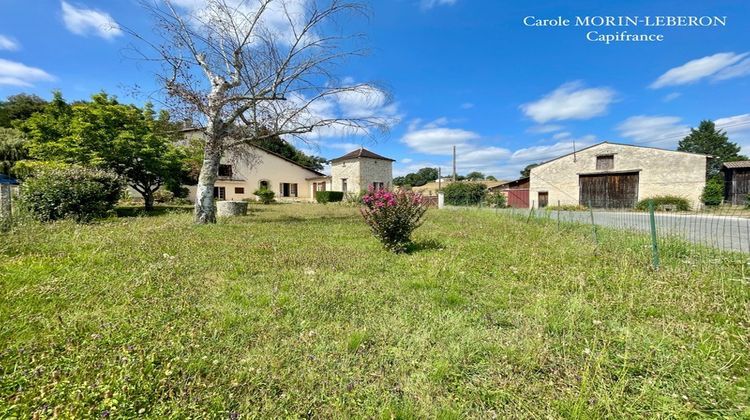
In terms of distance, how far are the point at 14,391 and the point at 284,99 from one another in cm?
979

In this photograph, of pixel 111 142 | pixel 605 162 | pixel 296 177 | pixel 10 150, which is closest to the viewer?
pixel 111 142

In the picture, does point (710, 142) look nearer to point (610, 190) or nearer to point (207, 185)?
point (610, 190)

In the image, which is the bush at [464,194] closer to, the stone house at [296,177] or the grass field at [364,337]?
the stone house at [296,177]

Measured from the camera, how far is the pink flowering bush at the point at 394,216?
225 inches

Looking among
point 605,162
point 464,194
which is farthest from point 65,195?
point 605,162


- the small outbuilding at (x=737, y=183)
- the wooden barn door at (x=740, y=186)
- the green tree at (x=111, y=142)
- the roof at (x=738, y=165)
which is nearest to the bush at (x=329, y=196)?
the green tree at (x=111, y=142)

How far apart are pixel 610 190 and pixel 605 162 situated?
232 cm

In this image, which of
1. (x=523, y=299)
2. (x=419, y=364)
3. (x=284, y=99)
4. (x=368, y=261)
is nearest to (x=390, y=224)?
(x=368, y=261)

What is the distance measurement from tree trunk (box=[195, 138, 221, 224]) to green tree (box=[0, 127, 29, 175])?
2342 centimetres

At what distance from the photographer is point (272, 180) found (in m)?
31.0

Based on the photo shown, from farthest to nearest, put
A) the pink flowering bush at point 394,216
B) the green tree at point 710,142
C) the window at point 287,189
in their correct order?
the green tree at point 710,142, the window at point 287,189, the pink flowering bush at point 394,216

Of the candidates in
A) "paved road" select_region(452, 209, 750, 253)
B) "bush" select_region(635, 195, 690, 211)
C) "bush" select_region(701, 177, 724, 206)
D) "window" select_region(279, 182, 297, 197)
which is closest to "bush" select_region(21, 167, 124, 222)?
"paved road" select_region(452, 209, 750, 253)

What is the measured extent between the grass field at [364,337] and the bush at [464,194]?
2278 cm

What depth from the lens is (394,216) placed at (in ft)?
18.6
